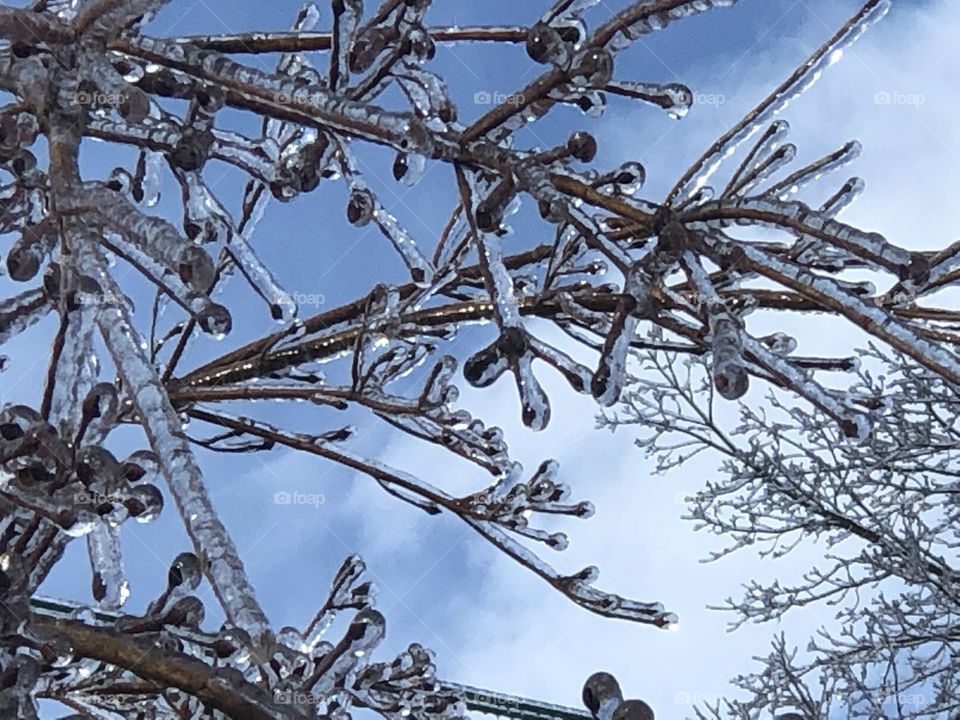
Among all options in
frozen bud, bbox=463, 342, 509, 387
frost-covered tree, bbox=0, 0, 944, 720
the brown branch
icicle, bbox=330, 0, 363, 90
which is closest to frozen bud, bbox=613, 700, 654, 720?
frost-covered tree, bbox=0, 0, 944, 720

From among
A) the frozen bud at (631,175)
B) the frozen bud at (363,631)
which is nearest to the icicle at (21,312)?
the frozen bud at (363,631)

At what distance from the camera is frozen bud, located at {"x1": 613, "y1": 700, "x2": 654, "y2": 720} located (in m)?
0.77

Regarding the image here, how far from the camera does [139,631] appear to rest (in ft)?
2.98

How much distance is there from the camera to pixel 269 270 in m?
1.15

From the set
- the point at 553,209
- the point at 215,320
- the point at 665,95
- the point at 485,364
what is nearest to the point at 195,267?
the point at 215,320

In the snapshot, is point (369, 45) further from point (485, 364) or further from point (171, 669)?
point (171, 669)

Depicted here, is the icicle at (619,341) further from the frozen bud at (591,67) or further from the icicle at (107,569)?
the icicle at (107,569)

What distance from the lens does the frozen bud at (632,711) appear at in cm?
77

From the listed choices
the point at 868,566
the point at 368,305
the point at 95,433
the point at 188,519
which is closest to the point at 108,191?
the point at 95,433

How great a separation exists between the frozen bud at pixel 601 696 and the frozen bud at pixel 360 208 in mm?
669

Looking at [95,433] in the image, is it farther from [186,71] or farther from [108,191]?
[186,71]

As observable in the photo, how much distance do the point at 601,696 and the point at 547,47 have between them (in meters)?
0.64

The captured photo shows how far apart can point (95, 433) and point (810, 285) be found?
0.71 m

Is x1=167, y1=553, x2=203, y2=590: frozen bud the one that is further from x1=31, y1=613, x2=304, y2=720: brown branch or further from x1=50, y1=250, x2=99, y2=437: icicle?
x1=50, y1=250, x2=99, y2=437: icicle
